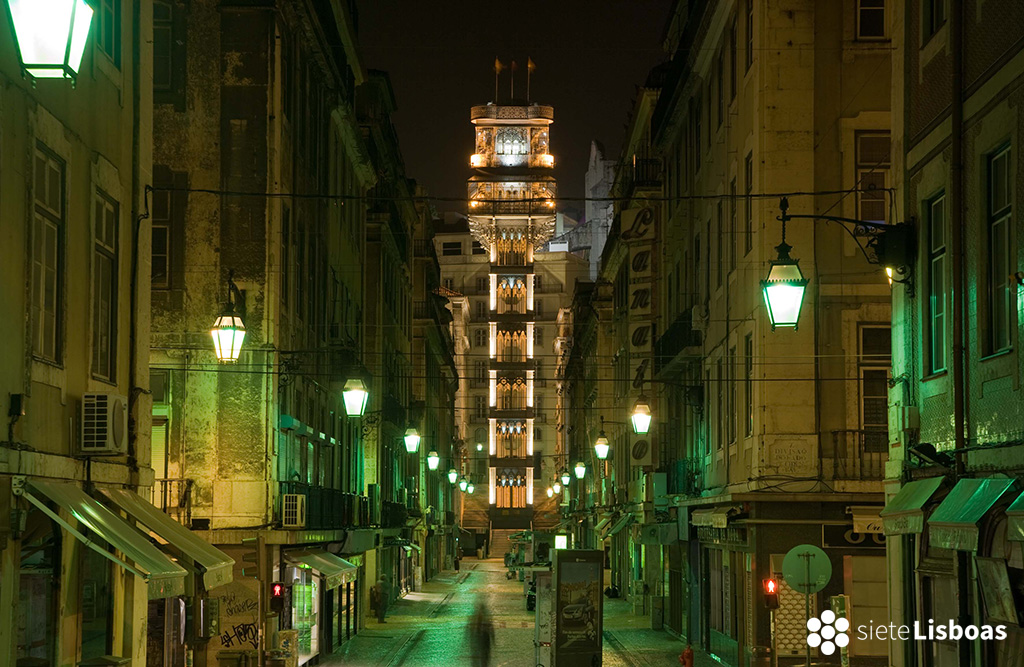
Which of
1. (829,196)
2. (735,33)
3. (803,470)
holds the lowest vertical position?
(803,470)

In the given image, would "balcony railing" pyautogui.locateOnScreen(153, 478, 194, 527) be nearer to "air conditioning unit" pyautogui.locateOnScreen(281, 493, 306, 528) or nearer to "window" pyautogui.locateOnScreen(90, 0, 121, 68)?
"air conditioning unit" pyautogui.locateOnScreen(281, 493, 306, 528)

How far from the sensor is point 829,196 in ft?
86.8

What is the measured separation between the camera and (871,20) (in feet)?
87.7

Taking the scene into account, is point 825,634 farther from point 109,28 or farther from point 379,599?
point 379,599

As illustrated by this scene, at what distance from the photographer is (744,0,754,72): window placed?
27812 mm

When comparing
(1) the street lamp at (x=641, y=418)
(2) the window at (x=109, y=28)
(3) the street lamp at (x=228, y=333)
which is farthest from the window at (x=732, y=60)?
(2) the window at (x=109, y=28)

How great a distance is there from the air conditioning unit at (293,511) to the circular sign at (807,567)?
13.7 meters

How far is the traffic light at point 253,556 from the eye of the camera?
87.4 feet

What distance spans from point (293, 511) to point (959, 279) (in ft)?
51.8

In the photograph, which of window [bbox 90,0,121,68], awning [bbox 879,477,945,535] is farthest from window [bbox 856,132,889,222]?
window [bbox 90,0,121,68]

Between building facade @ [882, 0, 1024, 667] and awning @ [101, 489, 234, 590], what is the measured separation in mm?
7800

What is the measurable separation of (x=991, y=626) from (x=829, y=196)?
44.9 feet

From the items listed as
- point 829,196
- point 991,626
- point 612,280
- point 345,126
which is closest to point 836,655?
point 829,196

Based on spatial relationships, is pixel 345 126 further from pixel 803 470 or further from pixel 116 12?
pixel 116 12
